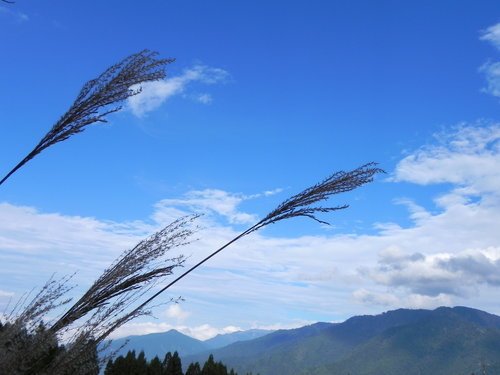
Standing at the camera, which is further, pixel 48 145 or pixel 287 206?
pixel 287 206

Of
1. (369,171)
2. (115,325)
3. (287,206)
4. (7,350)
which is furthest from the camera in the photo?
(369,171)

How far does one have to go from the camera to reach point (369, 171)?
3422mm

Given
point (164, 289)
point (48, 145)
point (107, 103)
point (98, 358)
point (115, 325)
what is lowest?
point (98, 358)

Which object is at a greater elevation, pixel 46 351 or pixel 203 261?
pixel 203 261

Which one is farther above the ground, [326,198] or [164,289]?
[326,198]

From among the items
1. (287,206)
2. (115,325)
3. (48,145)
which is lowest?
(115,325)

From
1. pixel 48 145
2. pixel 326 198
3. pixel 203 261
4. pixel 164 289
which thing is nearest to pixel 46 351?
pixel 164 289

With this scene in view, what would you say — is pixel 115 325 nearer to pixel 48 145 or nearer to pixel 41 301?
pixel 41 301

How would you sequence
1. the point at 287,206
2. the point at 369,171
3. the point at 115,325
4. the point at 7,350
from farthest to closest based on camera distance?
1. the point at 369,171
2. the point at 287,206
3. the point at 115,325
4. the point at 7,350

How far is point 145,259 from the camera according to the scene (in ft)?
9.46

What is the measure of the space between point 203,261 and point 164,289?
304 mm

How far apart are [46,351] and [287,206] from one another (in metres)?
1.70

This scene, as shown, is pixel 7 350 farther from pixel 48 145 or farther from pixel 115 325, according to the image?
pixel 48 145

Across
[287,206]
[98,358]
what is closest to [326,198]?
[287,206]
